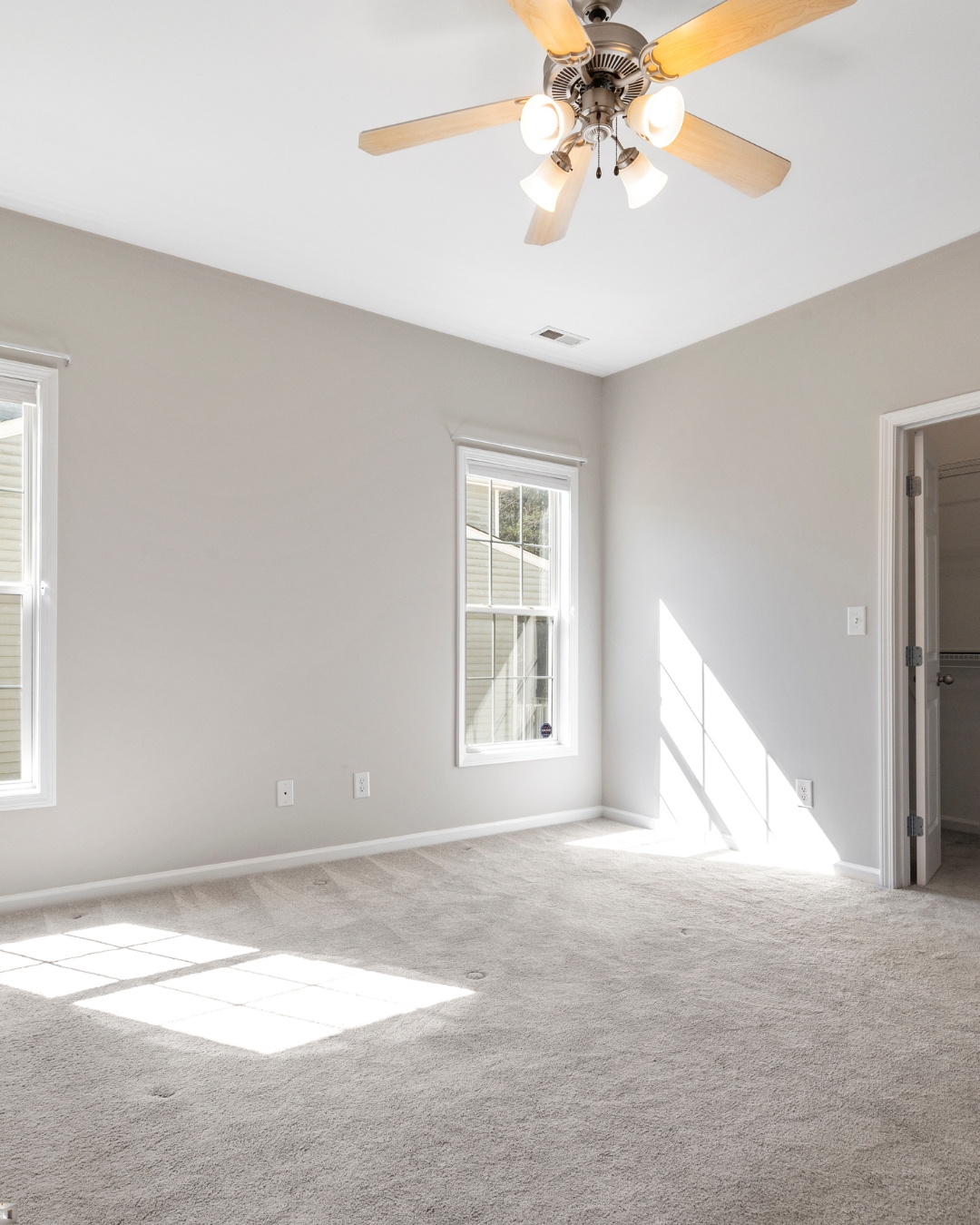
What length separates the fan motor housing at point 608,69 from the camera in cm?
192

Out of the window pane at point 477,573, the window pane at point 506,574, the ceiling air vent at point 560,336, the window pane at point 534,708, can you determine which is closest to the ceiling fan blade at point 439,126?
the ceiling air vent at point 560,336

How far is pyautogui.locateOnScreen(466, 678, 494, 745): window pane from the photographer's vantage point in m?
4.48

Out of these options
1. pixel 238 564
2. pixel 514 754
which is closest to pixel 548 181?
pixel 238 564

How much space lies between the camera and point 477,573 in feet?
15.0

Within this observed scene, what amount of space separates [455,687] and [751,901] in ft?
5.91

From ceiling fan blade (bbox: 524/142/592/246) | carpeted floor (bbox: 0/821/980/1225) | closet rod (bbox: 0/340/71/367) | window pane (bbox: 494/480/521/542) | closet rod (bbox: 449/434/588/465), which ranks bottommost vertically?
carpeted floor (bbox: 0/821/980/1225)

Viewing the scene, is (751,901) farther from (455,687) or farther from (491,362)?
(491,362)

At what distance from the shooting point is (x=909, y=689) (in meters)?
3.60

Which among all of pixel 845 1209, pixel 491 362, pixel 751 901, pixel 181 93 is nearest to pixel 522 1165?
pixel 845 1209

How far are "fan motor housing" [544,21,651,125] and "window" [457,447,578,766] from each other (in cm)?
249

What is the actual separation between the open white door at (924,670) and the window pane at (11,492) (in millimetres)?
3809

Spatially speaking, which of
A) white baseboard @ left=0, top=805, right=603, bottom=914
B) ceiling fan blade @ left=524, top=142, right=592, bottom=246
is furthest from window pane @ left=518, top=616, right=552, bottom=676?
ceiling fan blade @ left=524, top=142, right=592, bottom=246

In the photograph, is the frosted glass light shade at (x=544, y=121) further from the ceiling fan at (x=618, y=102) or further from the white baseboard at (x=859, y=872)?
the white baseboard at (x=859, y=872)

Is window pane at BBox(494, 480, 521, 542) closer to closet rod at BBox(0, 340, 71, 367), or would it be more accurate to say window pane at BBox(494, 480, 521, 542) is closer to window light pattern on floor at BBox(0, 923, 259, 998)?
closet rod at BBox(0, 340, 71, 367)
